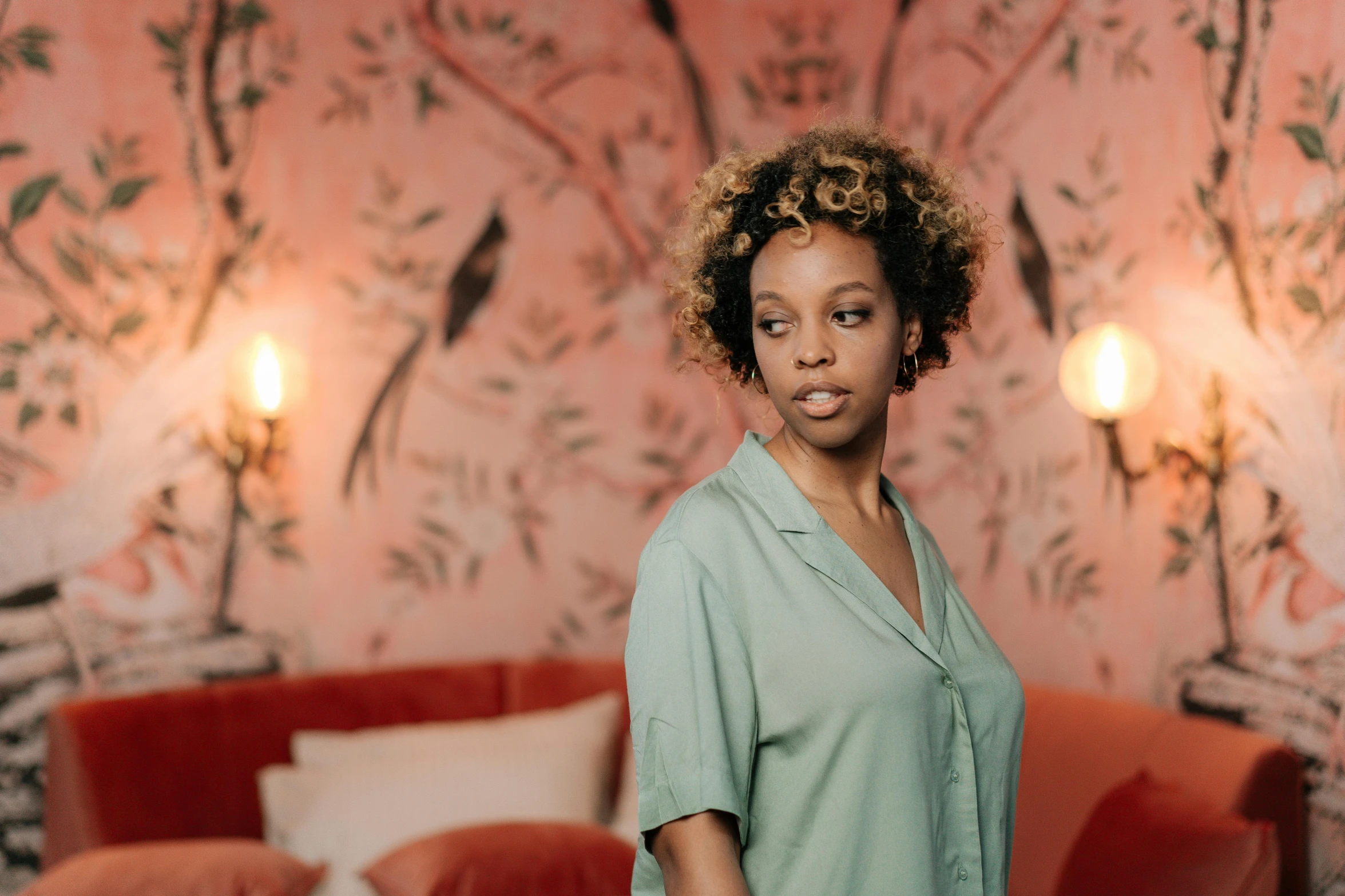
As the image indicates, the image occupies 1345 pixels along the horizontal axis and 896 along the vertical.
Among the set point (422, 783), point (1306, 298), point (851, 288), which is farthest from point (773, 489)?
point (422, 783)

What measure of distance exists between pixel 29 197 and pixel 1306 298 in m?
3.00

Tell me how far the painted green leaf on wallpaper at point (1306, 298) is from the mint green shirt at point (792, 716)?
1.51 meters

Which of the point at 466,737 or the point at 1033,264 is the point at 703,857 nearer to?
the point at 466,737

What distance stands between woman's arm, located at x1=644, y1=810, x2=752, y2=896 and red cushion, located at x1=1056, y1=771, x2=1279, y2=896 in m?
1.36

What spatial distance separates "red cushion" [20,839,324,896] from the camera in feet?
8.00

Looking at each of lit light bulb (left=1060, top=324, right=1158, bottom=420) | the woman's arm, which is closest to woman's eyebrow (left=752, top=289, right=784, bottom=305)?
the woman's arm

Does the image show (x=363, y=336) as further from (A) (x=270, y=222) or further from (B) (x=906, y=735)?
(B) (x=906, y=735)

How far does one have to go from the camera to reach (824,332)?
3.96 ft

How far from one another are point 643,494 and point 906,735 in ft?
8.85

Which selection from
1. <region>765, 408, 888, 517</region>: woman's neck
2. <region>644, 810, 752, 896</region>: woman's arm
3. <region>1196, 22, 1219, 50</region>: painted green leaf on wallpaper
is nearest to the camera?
<region>644, 810, 752, 896</region>: woman's arm

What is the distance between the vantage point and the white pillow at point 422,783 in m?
2.84

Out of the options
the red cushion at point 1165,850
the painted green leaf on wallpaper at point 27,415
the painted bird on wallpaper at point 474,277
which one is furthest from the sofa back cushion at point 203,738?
the red cushion at point 1165,850

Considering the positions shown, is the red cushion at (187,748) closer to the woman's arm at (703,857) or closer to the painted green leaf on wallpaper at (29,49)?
the painted green leaf on wallpaper at (29,49)

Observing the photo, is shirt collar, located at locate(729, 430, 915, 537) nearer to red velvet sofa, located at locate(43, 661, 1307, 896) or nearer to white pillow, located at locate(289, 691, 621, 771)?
red velvet sofa, located at locate(43, 661, 1307, 896)
